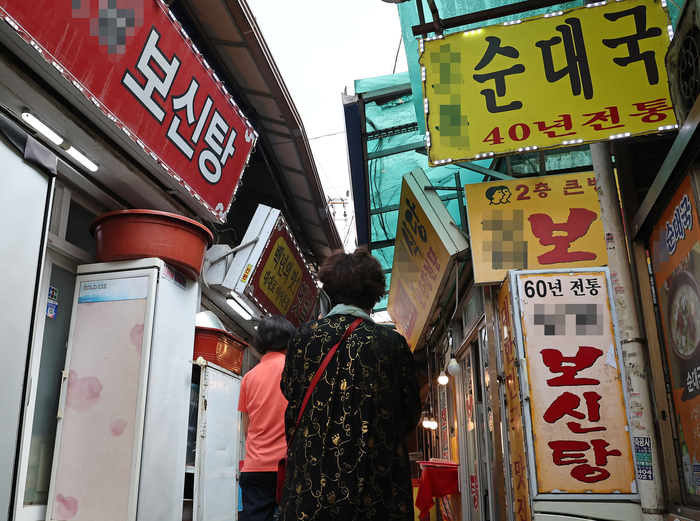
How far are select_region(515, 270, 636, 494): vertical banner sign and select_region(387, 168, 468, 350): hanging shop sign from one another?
1424 millimetres

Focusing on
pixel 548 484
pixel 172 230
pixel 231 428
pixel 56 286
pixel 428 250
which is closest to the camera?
pixel 548 484

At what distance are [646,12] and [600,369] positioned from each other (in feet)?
8.90

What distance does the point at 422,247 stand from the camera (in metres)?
7.13

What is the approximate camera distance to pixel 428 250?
684cm

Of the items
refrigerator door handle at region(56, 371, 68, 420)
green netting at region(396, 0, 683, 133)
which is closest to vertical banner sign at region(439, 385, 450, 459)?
green netting at region(396, 0, 683, 133)

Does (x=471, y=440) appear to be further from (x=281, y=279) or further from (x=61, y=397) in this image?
(x=61, y=397)

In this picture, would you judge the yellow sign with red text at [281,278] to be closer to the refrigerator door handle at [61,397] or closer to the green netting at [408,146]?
the green netting at [408,146]

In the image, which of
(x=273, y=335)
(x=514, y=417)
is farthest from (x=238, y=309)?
(x=514, y=417)

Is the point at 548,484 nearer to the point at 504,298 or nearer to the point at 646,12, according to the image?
the point at 504,298

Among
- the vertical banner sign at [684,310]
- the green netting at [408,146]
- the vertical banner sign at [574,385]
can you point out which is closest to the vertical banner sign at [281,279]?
the green netting at [408,146]

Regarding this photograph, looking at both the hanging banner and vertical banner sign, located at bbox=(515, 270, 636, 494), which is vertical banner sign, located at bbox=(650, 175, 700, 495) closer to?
vertical banner sign, located at bbox=(515, 270, 636, 494)

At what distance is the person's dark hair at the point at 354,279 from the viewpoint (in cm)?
277

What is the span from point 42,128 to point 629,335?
414 cm

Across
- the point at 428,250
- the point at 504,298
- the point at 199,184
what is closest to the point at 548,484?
the point at 504,298
